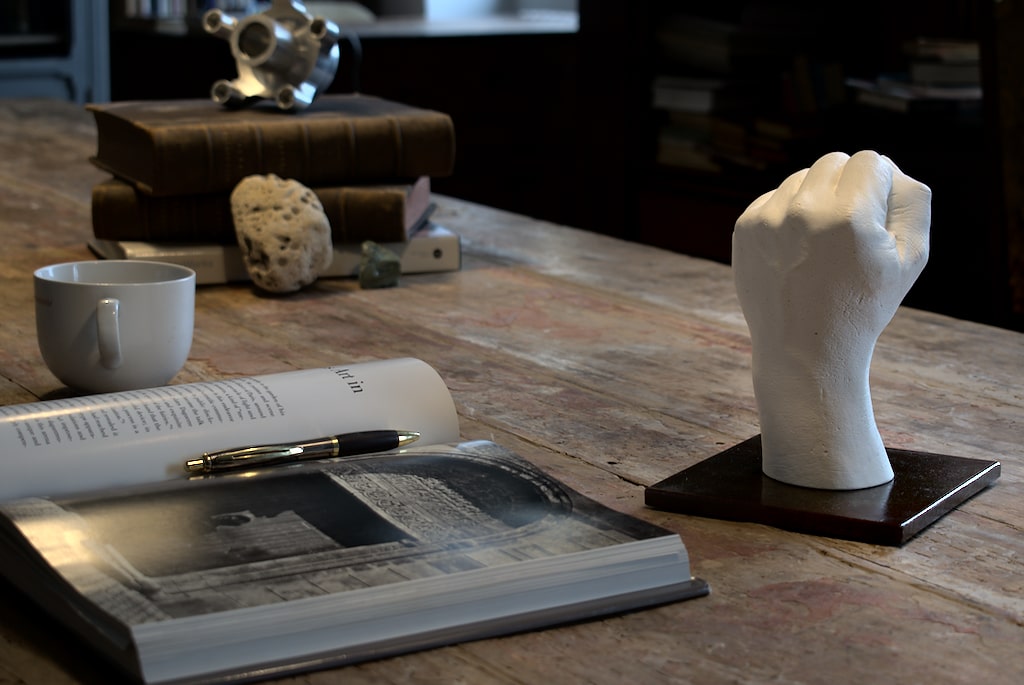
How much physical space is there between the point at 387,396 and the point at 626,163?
2.58m

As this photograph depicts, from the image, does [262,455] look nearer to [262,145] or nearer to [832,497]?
[832,497]

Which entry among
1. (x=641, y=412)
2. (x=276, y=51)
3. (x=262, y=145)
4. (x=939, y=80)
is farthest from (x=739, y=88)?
(x=641, y=412)

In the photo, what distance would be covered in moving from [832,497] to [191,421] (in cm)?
37

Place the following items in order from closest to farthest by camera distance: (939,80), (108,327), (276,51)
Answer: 1. (108,327)
2. (276,51)
3. (939,80)

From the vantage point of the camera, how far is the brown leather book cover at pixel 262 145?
4.55 ft

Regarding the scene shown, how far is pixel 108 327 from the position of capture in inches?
36.2

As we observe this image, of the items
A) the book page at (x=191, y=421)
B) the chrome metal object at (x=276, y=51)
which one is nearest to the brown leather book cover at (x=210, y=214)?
the chrome metal object at (x=276, y=51)

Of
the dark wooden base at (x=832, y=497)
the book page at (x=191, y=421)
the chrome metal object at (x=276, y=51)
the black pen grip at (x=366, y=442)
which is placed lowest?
the dark wooden base at (x=832, y=497)

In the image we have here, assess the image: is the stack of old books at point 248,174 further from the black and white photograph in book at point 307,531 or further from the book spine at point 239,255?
the black and white photograph in book at point 307,531

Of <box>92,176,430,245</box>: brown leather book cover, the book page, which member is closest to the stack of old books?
<box>92,176,430,245</box>: brown leather book cover

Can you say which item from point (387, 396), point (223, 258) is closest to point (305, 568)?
point (387, 396)

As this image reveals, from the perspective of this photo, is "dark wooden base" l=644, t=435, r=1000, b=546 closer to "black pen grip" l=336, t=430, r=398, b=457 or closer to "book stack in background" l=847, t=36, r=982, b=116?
"black pen grip" l=336, t=430, r=398, b=457

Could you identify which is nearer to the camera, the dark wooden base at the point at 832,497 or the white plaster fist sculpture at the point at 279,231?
the dark wooden base at the point at 832,497

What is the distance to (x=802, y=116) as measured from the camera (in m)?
3.05
